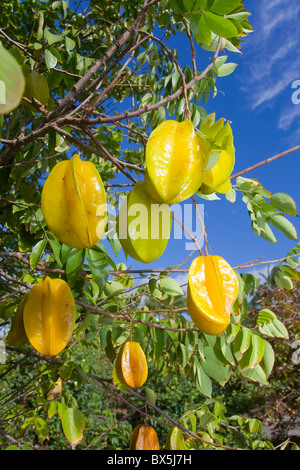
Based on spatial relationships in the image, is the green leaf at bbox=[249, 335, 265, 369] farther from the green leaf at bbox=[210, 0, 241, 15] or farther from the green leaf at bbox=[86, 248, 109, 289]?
the green leaf at bbox=[210, 0, 241, 15]

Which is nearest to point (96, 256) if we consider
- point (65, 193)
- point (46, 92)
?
point (65, 193)

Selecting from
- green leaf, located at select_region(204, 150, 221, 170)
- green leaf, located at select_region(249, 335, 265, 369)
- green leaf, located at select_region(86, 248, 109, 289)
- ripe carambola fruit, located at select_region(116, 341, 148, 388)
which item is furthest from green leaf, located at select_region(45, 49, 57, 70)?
green leaf, located at select_region(249, 335, 265, 369)

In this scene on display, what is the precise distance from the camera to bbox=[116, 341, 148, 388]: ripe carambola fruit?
1.62 meters

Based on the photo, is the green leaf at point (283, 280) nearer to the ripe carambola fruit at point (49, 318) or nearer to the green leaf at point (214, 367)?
the green leaf at point (214, 367)

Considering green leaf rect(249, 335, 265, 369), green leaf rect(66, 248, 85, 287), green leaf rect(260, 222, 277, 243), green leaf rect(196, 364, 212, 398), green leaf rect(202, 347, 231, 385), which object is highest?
green leaf rect(260, 222, 277, 243)

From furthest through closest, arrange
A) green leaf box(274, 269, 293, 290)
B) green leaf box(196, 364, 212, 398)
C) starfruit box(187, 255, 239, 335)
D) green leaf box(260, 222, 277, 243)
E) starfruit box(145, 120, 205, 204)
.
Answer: green leaf box(196, 364, 212, 398)
green leaf box(274, 269, 293, 290)
green leaf box(260, 222, 277, 243)
starfruit box(187, 255, 239, 335)
starfruit box(145, 120, 205, 204)

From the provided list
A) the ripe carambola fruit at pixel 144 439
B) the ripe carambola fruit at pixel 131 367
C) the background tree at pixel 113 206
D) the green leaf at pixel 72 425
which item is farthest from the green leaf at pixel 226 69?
the ripe carambola fruit at pixel 144 439

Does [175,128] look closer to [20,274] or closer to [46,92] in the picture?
[46,92]

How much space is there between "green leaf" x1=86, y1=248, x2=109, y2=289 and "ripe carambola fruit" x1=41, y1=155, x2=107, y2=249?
38 centimetres

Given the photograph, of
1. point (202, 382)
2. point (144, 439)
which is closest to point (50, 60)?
point (202, 382)

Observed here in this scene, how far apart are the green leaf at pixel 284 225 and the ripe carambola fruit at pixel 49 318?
744mm

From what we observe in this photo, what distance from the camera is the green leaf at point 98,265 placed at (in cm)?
122

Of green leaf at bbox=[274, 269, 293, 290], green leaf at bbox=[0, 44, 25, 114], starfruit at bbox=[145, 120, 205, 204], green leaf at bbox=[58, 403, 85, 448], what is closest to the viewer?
green leaf at bbox=[0, 44, 25, 114]

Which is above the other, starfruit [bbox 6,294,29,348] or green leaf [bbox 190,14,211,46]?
green leaf [bbox 190,14,211,46]
